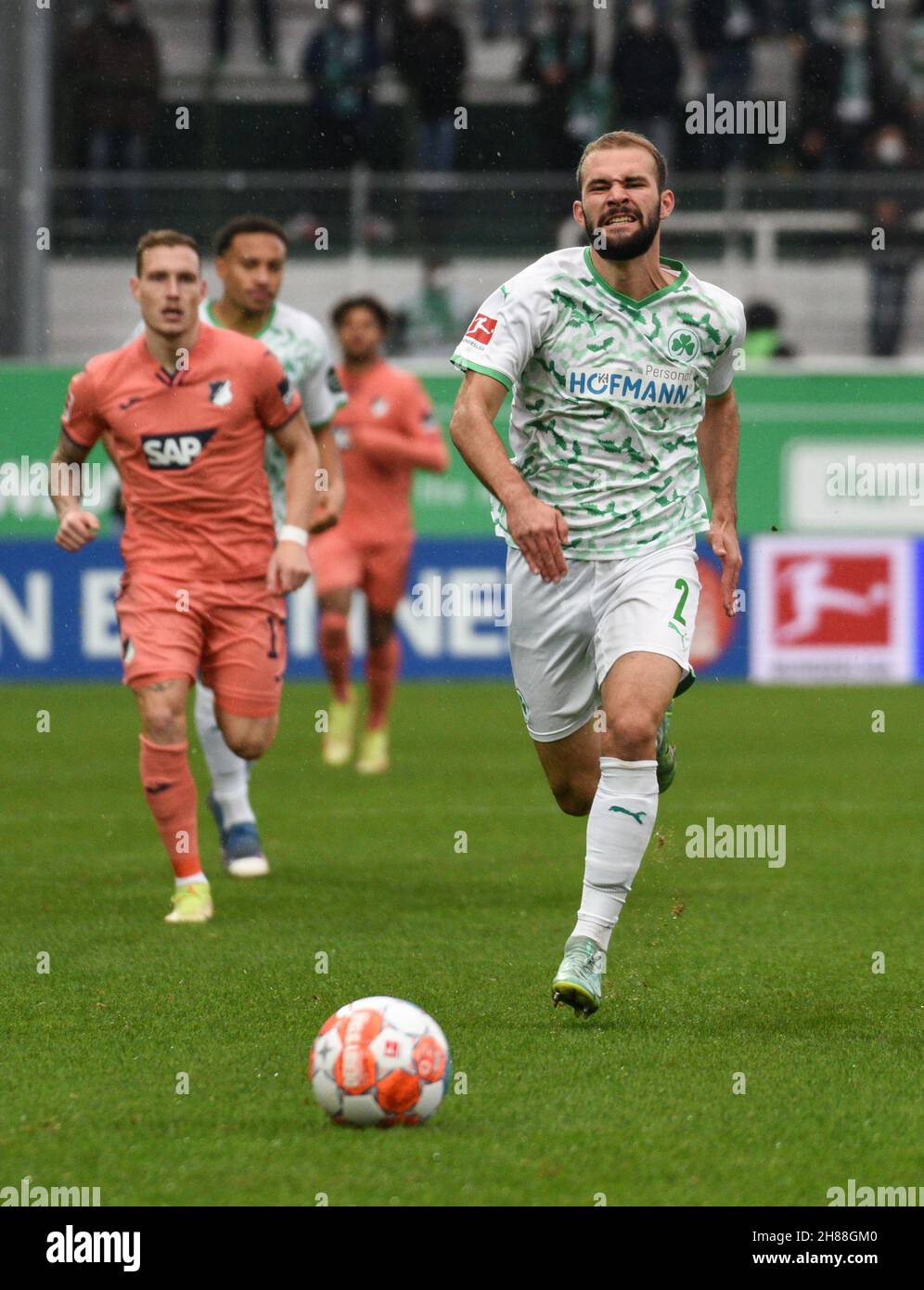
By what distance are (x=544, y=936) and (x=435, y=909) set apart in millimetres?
674

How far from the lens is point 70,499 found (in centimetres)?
753

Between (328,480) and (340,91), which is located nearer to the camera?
(328,480)

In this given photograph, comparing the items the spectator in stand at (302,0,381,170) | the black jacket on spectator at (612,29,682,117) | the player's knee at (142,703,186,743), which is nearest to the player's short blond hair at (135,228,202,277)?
the player's knee at (142,703,186,743)

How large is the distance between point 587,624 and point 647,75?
46.6ft

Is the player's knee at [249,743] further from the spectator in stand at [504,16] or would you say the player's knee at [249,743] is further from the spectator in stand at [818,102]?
the spectator in stand at [504,16]

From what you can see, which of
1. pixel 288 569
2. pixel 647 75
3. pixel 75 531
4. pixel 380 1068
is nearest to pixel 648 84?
pixel 647 75

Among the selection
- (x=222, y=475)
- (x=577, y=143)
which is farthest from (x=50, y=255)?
(x=222, y=475)

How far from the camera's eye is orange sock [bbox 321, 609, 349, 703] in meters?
12.4

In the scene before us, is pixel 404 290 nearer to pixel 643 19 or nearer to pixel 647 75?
pixel 647 75

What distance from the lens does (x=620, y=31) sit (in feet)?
67.1

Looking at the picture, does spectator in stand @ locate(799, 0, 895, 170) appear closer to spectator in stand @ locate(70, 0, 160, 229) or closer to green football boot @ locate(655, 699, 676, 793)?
spectator in stand @ locate(70, 0, 160, 229)

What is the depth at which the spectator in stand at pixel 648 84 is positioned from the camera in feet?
63.5

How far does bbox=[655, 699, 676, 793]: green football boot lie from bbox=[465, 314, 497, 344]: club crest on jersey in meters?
1.09

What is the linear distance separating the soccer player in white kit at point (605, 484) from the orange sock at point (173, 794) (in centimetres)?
148
